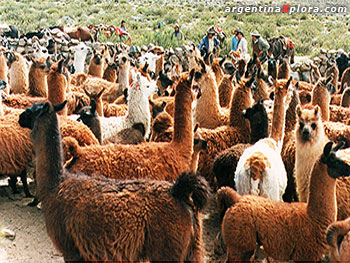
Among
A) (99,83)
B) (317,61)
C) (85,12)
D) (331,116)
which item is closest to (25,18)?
(85,12)

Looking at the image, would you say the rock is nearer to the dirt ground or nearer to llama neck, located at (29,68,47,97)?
the dirt ground

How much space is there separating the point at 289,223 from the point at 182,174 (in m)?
1.19

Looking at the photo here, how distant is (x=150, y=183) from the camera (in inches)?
146

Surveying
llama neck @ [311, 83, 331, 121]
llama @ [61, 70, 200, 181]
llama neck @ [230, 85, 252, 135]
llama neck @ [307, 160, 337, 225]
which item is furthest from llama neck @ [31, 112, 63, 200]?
llama neck @ [311, 83, 331, 121]

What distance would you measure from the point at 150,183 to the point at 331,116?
15.4 feet

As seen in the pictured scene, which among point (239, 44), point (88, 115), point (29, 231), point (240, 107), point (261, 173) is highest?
point (239, 44)

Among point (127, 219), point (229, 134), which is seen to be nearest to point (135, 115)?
point (229, 134)

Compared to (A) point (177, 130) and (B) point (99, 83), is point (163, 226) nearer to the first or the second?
(A) point (177, 130)

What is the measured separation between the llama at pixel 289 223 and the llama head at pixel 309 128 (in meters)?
0.95

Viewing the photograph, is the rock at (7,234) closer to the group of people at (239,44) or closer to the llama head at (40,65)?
the llama head at (40,65)

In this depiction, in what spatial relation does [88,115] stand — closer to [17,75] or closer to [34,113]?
[34,113]

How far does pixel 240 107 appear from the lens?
249 inches

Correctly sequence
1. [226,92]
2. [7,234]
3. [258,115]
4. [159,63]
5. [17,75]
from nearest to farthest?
[7,234]
[258,115]
[226,92]
[17,75]
[159,63]

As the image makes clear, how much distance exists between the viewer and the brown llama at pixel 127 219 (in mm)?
3438
